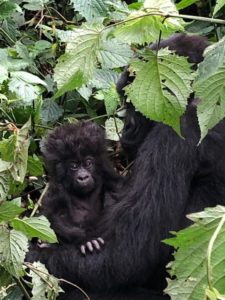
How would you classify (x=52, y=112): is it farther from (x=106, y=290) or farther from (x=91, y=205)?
(x=106, y=290)

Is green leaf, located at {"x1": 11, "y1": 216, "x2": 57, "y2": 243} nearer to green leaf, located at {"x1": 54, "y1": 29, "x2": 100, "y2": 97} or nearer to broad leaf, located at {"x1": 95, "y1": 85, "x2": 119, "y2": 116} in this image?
green leaf, located at {"x1": 54, "y1": 29, "x2": 100, "y2": 97}

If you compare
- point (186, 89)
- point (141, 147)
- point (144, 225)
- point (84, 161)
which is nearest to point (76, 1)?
point (84, 161)

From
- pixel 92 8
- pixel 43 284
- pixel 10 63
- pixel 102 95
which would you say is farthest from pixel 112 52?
pixel 102 95

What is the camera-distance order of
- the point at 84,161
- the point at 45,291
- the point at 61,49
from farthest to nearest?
the point at 61,49 → the point at 84,161 → the point at 45,291

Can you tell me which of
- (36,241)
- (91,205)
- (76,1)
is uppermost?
(76,1)

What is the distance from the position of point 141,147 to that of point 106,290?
66cm

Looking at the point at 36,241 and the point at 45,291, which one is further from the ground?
the point at 45,291

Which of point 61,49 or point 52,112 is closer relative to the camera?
point 52,112

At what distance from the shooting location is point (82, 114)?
4996 mm

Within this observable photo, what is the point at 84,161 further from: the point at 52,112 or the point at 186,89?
the point at 186,89

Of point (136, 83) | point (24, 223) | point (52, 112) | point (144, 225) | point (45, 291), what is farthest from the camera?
point (52, 112)

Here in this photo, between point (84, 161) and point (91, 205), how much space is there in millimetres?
212

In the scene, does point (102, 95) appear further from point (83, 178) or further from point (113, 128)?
point (83, 178)

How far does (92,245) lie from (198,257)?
2.00 m
